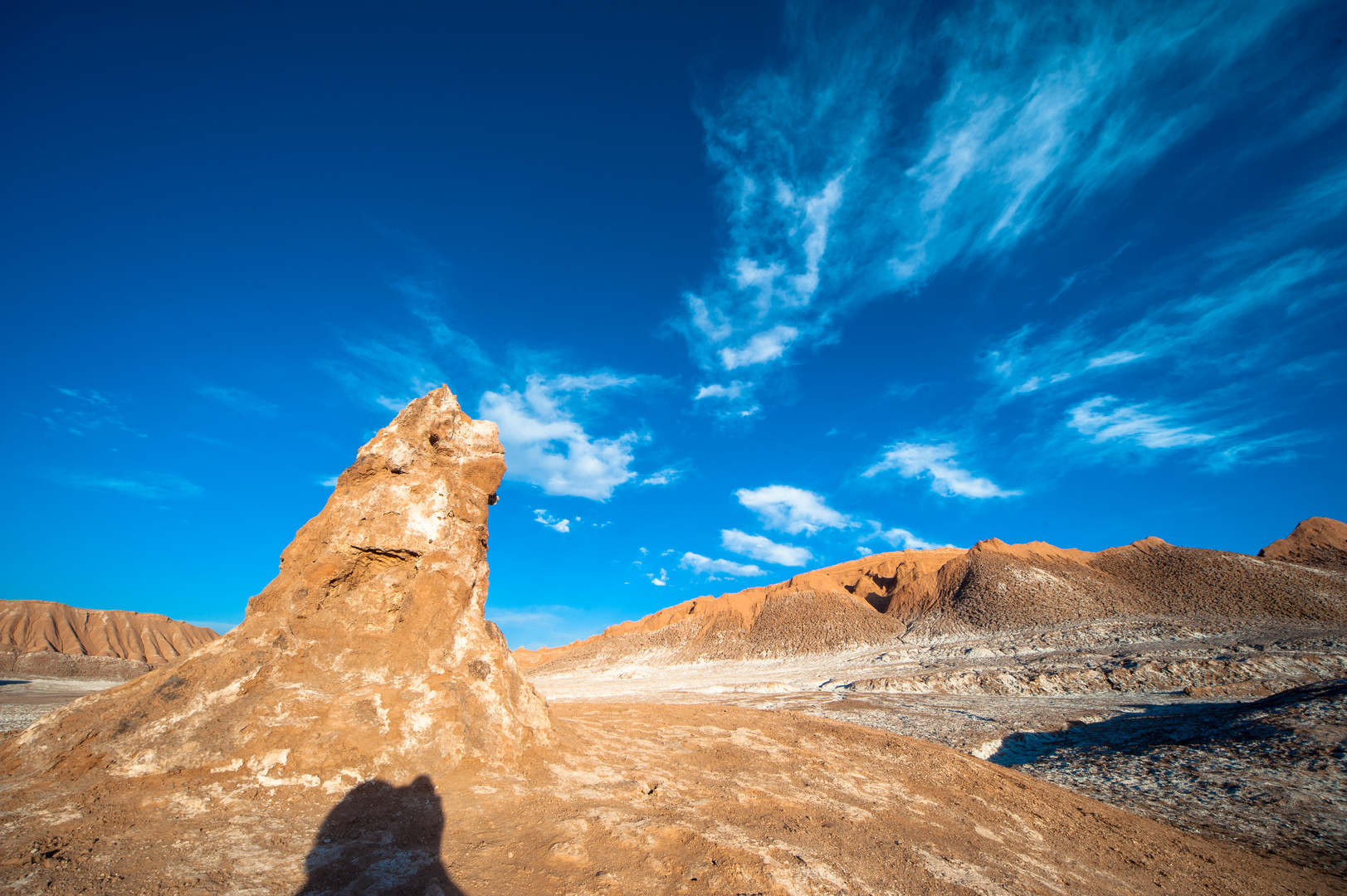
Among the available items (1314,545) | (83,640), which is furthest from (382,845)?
(83,640)

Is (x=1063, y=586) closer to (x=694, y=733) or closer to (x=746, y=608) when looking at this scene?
(x=746, y=608)

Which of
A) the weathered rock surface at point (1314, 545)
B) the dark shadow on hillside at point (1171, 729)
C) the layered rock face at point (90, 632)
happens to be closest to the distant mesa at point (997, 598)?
the weathered rock surface at point (1314, 545)

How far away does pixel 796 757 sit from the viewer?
357 inches

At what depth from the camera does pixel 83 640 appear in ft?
207

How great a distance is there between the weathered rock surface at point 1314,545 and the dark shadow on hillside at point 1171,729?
1822 inches

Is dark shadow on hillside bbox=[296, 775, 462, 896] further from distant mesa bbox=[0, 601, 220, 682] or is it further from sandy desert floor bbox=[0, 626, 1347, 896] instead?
distant mesa bbox=[0, 601, 220, 682]

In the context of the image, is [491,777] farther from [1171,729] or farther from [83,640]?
[83,640]

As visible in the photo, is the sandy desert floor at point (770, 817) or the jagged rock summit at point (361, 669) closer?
the sandy desert floor at point (770, 817)

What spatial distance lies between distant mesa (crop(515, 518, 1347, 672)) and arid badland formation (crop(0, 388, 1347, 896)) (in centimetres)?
2705

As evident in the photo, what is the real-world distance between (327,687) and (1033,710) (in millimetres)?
20869

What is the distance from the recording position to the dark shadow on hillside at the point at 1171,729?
37.4 feet

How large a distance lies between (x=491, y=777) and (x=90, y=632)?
92680 millimetres

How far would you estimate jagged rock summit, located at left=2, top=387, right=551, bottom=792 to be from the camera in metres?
5.68

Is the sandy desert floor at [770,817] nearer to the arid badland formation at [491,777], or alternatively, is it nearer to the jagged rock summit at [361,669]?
the arid badland formation at [491,777]
